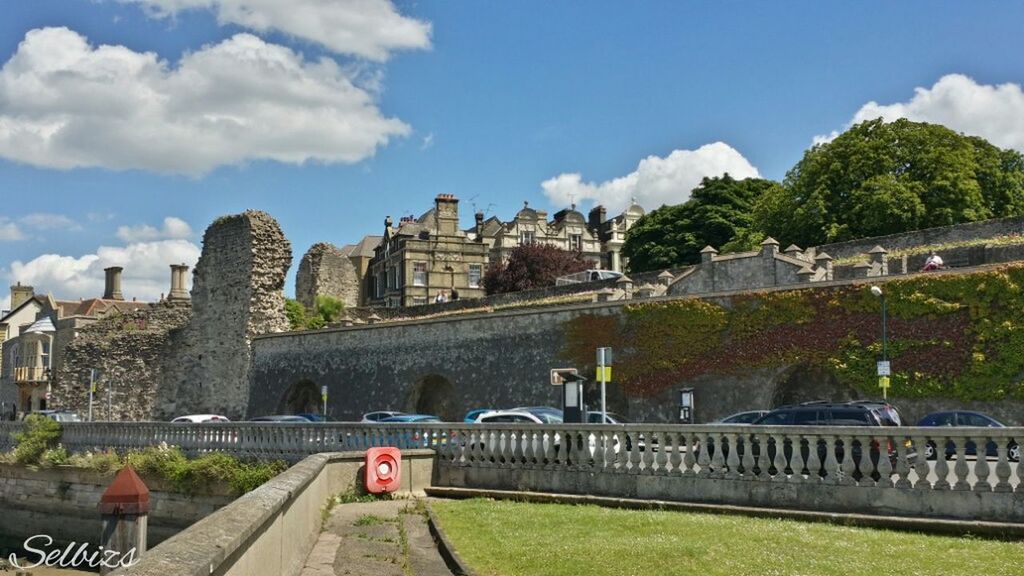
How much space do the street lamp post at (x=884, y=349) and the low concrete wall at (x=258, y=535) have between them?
1929cm

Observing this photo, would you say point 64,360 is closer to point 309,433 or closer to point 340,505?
point 309,433

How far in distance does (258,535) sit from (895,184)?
50.4 metres

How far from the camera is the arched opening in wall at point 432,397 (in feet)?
143

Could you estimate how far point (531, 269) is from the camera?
76562 mm

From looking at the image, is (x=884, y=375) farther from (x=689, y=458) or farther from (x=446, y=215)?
(x=446, y=215)

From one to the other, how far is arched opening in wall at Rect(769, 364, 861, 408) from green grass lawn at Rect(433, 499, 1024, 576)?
20.4m

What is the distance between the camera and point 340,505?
16.5 m

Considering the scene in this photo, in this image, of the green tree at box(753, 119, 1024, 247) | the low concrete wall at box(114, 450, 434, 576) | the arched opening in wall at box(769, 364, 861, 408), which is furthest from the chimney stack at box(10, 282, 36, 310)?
the low concrete wall at box(114, 450, 434, 576)

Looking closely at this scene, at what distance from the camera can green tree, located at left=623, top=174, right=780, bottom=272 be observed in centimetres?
6981

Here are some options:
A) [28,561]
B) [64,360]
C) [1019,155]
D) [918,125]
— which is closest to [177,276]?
[64,360]

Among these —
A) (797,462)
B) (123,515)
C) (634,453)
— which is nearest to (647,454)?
(634,453)

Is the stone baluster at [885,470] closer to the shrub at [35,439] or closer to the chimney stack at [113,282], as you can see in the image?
the shrub at [35,439]

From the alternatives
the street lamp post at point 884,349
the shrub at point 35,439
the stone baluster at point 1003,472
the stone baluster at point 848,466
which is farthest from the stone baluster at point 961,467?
the shrub at point 35,439

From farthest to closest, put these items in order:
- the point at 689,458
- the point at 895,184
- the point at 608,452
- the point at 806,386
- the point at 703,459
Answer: the point at 895,184 → the point at 806,386 → the point at 608,452 → the point at 689,458 → the point at 703,459
